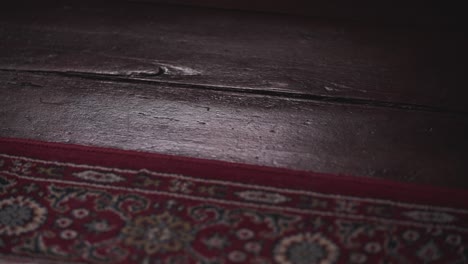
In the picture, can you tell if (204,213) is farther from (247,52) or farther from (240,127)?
(247,52)

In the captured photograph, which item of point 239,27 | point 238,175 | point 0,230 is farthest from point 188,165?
point 239,27

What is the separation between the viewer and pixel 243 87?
1.68 meters

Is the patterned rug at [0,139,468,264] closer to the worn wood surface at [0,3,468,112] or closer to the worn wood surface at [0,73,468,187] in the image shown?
the worn wood surface at [0,73,468,187]

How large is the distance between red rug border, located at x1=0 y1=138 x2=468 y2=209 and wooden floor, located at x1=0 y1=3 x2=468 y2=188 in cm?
4

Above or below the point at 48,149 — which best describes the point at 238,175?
above

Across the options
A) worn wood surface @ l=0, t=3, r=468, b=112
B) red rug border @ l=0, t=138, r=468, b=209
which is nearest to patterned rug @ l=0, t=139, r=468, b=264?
red rug border @ l=0, t=138, r=468, b=209

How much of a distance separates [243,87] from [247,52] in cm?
20

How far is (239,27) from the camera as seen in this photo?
1.97 m

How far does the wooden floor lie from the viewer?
145cm

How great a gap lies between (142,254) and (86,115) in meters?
0.52

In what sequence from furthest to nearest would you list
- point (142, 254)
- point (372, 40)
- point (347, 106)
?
point (372, 40), point (347, 106), point (142, 254)

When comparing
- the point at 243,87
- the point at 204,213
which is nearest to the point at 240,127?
the point at 243,87

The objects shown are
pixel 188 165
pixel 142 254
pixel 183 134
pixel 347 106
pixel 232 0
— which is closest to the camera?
pixel 142 254

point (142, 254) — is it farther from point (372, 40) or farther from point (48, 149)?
point (372, 40)
